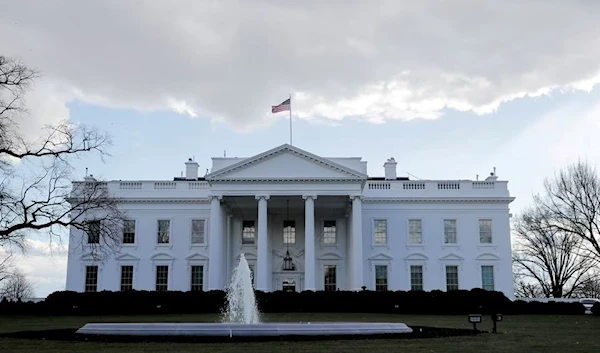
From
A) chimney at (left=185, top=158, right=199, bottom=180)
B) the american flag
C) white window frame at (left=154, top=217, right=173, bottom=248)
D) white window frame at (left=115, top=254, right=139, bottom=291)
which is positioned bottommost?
white window frame at (left=115, top=254, right=139, bottom=291)

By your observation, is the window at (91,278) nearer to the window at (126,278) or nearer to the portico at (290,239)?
the window at (126,278)

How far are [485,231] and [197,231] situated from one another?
20.2 metres

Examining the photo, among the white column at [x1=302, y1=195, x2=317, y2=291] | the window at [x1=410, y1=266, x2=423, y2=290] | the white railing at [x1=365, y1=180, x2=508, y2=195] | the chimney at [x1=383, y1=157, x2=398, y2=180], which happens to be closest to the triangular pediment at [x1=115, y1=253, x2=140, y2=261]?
the white column at [x1=302, y1=195, x2=317, y2=291]

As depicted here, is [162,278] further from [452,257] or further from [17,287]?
[17,287]

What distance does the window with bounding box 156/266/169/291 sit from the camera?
45.4 m

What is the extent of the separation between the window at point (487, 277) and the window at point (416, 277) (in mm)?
4228

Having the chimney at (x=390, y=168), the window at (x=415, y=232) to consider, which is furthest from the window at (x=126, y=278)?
the chimney at (x=390, y=168)

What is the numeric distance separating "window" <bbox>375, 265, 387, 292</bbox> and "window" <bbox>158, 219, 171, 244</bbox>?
48.5ft

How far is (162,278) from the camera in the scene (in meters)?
45.6

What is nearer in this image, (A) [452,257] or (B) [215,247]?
(B) [215,247]

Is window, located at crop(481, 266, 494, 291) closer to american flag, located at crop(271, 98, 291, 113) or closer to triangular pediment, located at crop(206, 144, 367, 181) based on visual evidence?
triangular pediment, located at crop(206, 144, 367, 181)

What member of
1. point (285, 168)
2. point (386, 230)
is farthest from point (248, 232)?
point (386, 230)

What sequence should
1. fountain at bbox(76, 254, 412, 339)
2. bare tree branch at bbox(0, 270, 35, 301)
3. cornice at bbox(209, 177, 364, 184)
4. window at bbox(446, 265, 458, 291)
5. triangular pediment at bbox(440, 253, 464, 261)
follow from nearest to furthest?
fountain at bbox(76, 254, 412, 339) → cornice at bbox(209, 177, 364, 184) → window at bbox(446, 265, 458, 291) → triangular pediment at bbox(440, 253, 464, 261) → bare tree branch at bbox(0, 270, 35, 301)

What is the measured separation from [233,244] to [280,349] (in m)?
31.1
